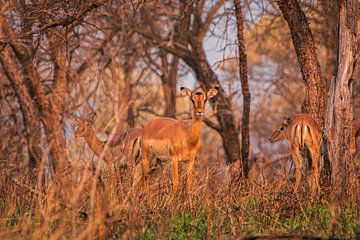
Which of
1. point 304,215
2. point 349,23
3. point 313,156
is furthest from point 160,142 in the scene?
point 304,215

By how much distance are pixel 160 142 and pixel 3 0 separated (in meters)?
3.07

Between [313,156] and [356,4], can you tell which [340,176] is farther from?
[313,156]

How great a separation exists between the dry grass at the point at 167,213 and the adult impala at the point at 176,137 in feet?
6.81

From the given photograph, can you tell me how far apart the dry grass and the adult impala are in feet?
6.81

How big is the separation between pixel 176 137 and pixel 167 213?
3.84 m

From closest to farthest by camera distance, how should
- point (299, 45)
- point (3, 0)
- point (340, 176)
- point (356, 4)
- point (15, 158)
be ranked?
point (340, 176) < point (356, 4) < point (299, 45) < point (3, 0) < point (15, 158)

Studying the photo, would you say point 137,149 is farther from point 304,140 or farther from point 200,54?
point 200,54

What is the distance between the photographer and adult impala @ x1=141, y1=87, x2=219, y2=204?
31.8 feet

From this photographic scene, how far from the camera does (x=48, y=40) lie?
486 inches

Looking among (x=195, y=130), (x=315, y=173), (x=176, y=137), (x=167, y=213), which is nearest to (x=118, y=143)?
(x=176, y=137)

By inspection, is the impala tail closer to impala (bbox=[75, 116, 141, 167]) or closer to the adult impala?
impala (bbox=[75, 116, 141, 167])

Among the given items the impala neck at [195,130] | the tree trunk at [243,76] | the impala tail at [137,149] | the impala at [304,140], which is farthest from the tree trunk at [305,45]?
the impala tail at [137,149]

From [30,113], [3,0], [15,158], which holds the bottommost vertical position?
[15,158]

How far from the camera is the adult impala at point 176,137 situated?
9688 millimetres
